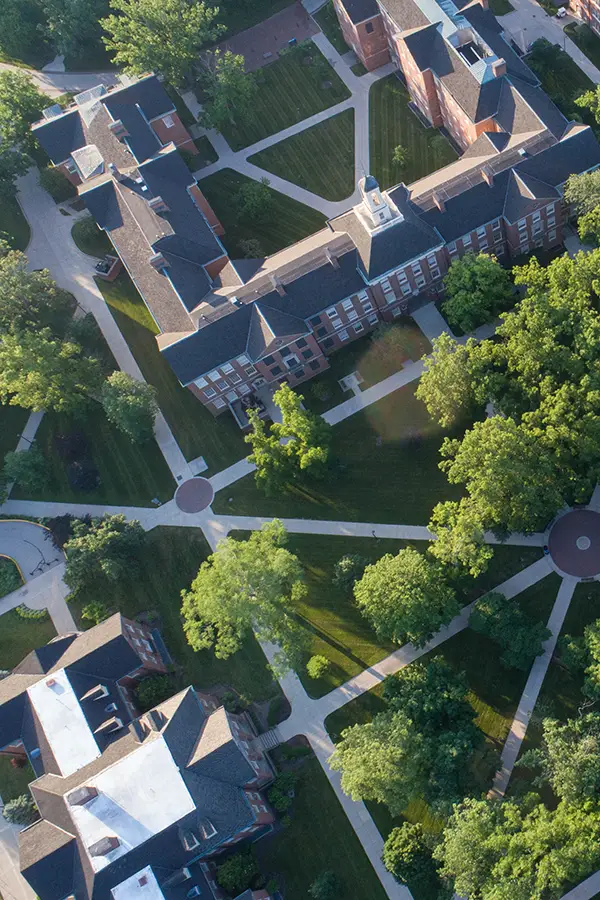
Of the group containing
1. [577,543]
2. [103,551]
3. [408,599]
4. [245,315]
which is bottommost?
[577,543]

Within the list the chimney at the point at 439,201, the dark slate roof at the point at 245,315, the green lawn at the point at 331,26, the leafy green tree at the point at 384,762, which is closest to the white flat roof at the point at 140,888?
the leafy green tree at the point at 384,762

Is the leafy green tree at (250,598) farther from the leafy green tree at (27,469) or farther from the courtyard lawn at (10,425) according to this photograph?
the courtyard lawn at (10,425)

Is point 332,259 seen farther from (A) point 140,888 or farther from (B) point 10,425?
(A) point 140,888

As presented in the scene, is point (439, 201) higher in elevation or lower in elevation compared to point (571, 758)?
higher

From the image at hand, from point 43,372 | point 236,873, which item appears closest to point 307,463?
point 43,372

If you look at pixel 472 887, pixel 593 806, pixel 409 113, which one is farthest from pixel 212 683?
pixel 409 113

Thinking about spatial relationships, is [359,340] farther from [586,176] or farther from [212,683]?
[212,683]

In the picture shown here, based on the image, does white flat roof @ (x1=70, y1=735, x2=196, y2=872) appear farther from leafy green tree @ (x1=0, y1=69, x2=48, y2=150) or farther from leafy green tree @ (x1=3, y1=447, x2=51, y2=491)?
leafy green tree @ (x1=0, y1=69, x2=48, y2=150)
